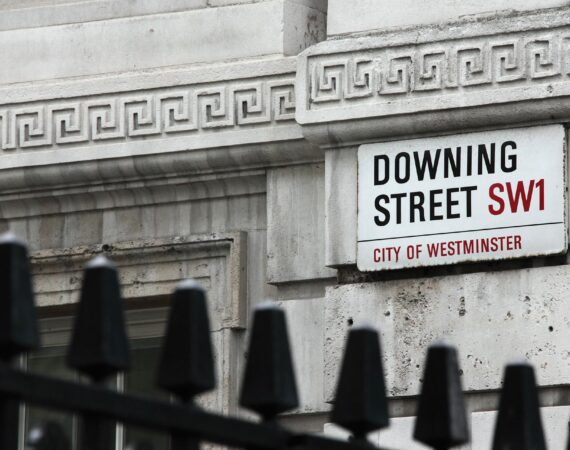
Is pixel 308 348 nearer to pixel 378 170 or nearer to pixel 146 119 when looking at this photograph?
pixel 378 170

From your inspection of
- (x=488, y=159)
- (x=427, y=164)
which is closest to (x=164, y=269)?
(x=427, y=164)

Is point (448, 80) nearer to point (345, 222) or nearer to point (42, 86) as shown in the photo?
point (345, 222)

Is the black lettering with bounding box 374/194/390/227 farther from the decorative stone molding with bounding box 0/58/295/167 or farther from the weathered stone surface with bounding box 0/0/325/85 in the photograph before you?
the weathered stone surface with bounding box 0/0/325/85

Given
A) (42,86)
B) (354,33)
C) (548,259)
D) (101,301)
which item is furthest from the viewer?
(42,86)

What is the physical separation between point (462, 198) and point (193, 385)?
499 centimetres

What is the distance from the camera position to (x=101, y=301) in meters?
3.10

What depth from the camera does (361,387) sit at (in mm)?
A: 3404

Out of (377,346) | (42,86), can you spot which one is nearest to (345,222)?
(42,86)

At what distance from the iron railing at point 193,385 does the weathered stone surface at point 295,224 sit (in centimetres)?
494

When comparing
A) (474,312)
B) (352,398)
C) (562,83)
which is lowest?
(352,398)

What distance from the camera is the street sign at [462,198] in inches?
311

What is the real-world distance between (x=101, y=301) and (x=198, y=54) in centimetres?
597

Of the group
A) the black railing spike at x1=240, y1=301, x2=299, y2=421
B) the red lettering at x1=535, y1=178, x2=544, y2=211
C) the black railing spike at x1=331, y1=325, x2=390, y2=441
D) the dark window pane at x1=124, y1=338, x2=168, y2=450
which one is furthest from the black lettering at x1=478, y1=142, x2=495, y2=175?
the black railing spike at x1=240, y1=301, x2=299, y2=421

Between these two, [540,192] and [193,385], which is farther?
[540,192]
